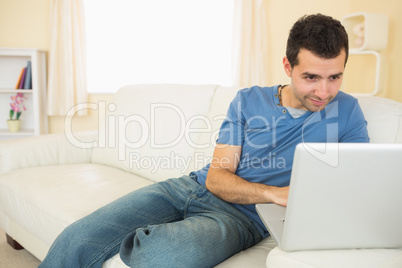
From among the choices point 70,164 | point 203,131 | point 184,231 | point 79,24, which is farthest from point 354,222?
point 79,24

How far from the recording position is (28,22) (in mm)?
4000

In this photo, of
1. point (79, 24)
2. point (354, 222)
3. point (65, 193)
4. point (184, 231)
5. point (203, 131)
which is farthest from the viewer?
point (79, 24)

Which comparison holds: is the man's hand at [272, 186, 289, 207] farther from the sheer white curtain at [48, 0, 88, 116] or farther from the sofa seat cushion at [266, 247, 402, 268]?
the sheer white curtain at [48, 0, 88, 116]

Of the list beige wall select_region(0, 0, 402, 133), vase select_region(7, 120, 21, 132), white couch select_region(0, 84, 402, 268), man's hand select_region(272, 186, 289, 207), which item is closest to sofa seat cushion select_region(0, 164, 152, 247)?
white couch select_region(0, 84, 402, 268)

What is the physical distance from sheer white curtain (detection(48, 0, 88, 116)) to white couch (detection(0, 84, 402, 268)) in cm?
158

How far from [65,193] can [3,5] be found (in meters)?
2.90

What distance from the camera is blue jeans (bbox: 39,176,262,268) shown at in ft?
3.78

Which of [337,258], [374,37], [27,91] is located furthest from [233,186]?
[27,91]

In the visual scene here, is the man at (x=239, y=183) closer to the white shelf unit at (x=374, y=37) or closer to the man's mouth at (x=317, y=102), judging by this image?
the man's mouth at (x=317, y=102)

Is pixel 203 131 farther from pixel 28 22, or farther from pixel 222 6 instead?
pixel 28 22

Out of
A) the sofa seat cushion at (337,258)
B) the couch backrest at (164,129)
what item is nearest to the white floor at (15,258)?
the couch backrest at (164,129)

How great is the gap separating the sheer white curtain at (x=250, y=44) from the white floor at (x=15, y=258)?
2504 millimetres

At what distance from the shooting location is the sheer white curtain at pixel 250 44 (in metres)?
3.95

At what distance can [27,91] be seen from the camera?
3752 mm
